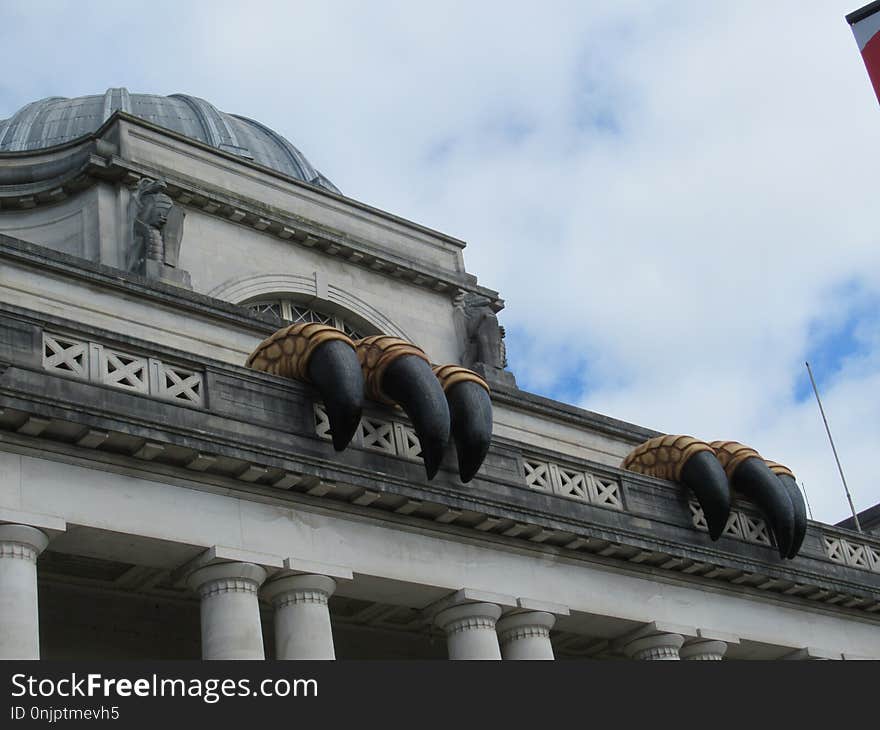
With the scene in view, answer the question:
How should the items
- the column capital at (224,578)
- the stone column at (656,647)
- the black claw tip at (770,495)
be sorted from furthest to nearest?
the black claw tip at (770,495) < the stone column at (656,647) < the column capital at (224,578)

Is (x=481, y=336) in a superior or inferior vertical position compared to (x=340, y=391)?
superior

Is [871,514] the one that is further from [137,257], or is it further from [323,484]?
[323,484]

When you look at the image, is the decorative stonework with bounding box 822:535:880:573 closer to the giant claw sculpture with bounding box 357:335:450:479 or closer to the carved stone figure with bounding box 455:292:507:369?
the carved stone figure with bounding box 455:292:507:369

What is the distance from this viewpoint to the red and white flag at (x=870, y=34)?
15164mm

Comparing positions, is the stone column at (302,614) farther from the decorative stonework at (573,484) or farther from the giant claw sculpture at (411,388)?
the decorative stonework at (573,484)

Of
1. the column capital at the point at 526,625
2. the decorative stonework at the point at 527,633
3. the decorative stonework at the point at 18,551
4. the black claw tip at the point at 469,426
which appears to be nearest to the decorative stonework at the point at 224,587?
the decorative stonework at the point at 18,551

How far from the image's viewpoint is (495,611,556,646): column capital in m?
27.1

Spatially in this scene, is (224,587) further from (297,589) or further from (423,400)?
(423,400)

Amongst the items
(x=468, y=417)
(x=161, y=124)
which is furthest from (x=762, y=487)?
(x=161, y=124)

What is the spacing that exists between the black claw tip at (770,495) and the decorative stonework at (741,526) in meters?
0.29

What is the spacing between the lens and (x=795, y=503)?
31.9m

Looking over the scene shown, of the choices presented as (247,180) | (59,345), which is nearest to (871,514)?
(247,180)

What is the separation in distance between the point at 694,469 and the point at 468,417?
6.61 metres

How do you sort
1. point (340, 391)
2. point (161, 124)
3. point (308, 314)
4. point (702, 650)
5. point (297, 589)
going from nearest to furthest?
point (297, 589) → point (340, 391) → point (702, 650) → point (308, 314) → point (161, 124)
